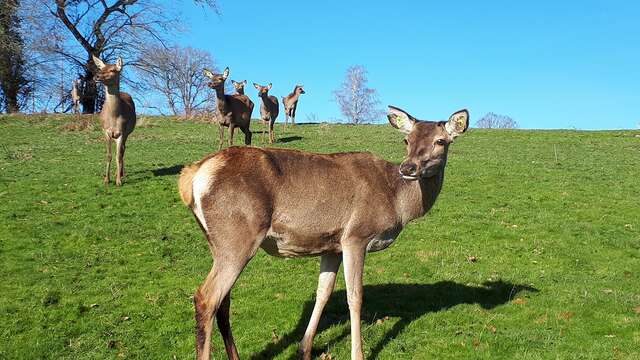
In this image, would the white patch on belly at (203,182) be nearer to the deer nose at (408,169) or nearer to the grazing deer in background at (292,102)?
the deer nose at (408,169)

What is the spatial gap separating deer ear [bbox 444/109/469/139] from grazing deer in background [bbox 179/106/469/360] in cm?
1

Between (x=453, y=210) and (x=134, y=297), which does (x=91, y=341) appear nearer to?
(x=134, y=297)

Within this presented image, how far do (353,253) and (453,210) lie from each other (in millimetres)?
10365

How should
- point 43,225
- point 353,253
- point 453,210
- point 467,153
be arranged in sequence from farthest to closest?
1. point 467,153
2. point 453,210
3. point 43,225
4. point 353,253

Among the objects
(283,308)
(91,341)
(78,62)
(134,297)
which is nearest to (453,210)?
(283,308)

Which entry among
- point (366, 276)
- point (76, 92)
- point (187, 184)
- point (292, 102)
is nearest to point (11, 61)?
point (76, 92)

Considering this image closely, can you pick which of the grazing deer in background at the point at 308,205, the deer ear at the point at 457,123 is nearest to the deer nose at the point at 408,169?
the grazing deer in background at the point at 308,205

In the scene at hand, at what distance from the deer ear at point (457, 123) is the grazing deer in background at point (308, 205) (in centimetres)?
1

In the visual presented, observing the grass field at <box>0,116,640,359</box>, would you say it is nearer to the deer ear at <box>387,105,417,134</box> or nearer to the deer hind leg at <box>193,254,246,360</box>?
the deer hind leg at <box>193,254,246,360</box>

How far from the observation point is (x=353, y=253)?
6422mm

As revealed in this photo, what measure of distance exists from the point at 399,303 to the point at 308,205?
11.2ft

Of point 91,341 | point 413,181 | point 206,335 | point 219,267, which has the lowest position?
point 91,341

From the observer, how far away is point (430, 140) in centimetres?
686

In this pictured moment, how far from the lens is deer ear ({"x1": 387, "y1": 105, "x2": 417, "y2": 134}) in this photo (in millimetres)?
7246
